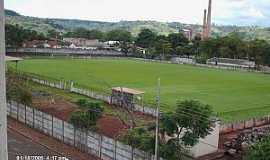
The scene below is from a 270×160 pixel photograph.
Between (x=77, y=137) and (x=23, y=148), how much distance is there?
2384 millimetres

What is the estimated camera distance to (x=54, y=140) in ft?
64.0

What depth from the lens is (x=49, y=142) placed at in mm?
19156

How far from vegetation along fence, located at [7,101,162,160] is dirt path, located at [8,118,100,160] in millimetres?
234

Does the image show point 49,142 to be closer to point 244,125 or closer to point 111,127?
point 111,127

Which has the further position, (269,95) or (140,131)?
(269,95)

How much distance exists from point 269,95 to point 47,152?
26032 mm

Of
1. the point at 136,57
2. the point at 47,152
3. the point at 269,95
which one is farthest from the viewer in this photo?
the point at 136,57

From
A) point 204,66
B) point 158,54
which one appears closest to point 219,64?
point 204,66

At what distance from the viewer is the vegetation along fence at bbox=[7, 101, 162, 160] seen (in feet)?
50.9

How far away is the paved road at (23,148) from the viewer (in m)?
17.2

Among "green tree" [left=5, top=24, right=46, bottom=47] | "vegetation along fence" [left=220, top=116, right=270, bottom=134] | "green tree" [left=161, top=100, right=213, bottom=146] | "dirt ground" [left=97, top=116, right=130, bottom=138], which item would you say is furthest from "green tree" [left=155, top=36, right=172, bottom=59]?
"green tree" [left=161, top=100, right=213, bottom=146]

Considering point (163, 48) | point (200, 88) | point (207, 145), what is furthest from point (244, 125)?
point (163, 48)

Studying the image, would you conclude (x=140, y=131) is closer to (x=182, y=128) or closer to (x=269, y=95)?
(x=182, y=128)

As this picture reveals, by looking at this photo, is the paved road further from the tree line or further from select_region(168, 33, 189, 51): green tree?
select_region(168, 33, 189, 51): green tree
